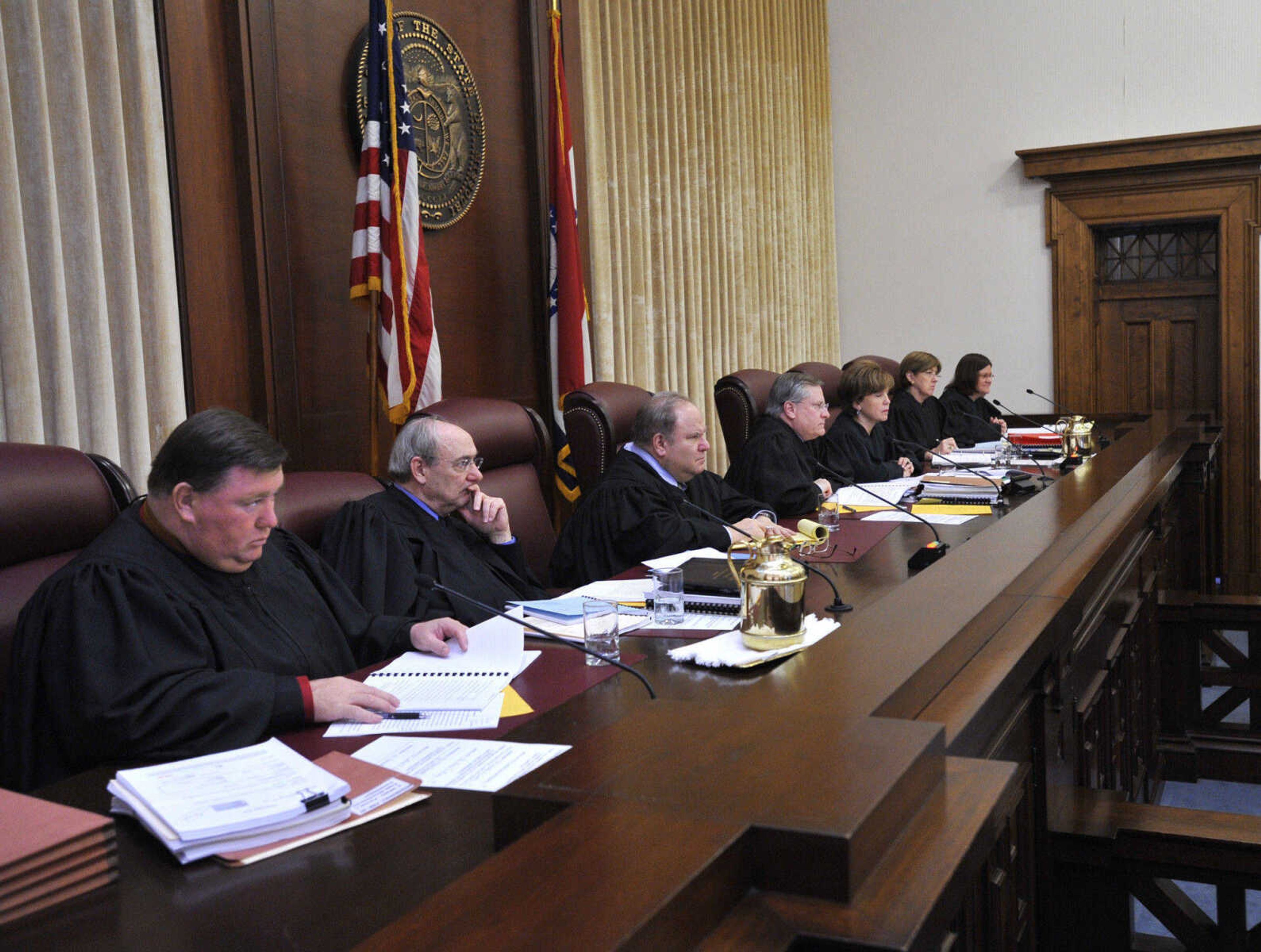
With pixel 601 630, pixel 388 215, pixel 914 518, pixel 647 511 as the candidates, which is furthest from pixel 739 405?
pixel 601 630

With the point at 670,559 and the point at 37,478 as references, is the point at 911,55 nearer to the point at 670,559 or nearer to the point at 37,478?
the point at 670,559

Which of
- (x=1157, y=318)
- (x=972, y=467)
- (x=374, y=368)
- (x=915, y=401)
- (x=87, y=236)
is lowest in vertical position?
(x=972, y=467)

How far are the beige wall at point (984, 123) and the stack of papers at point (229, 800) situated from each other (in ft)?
25.3

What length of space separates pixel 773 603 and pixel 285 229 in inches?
98.1

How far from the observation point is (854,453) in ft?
18.0

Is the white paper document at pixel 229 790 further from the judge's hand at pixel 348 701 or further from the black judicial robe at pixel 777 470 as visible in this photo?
the black judicial robe at pixel 777 470

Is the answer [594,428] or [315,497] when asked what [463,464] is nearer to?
[315,497]

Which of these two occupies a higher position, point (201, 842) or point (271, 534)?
point (271, 534)

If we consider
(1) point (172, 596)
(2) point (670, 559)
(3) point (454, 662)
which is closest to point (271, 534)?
(1) point (172, 596)

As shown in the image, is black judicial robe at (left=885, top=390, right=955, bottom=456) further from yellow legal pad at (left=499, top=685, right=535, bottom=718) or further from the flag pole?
yellow legal pad at (left=499, top=685, right=535, bottom=718)

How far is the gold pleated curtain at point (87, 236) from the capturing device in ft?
9.34

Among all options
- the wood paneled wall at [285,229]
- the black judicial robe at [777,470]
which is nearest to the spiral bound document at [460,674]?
the wood paneled wall at [285,229]

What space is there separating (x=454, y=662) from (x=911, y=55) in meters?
7.71

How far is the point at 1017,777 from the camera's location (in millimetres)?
1811
